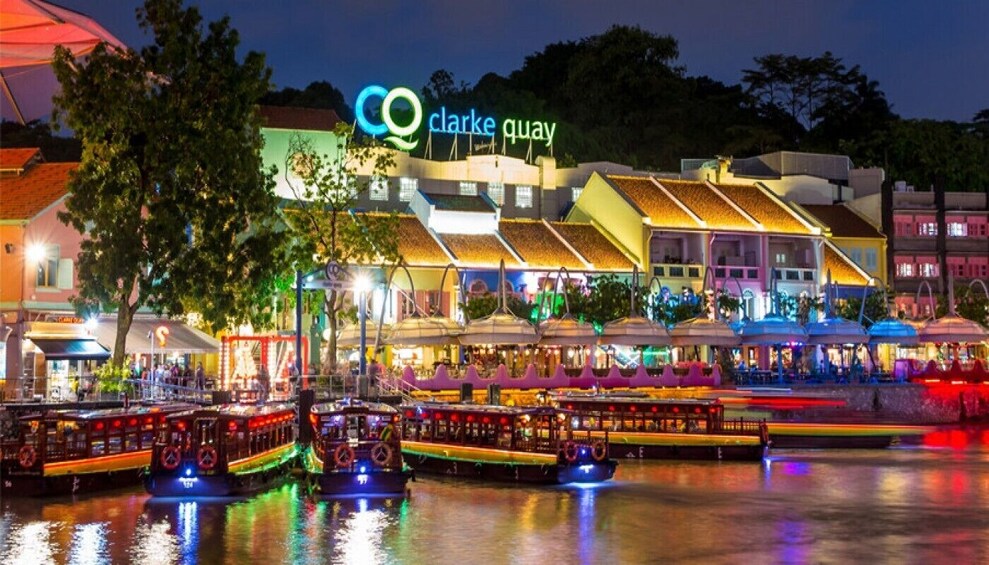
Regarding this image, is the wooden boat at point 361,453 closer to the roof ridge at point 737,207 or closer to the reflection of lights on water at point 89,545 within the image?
the reflection of lights on water at point 89,545

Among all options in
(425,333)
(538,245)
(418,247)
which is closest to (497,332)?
(425,333)

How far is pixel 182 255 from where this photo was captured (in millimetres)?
45062

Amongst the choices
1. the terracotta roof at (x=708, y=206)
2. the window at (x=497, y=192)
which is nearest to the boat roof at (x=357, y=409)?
the window at (x=497, y=192)

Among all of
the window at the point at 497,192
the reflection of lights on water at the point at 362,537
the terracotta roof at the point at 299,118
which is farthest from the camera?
the window at the point at 497,192

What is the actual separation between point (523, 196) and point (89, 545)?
5553cm

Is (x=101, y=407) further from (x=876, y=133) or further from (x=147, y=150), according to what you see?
(x=876, y=133)

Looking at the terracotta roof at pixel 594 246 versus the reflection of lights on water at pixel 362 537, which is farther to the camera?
the terracotta roof at pixel 594 246

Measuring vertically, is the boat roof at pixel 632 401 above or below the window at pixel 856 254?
below

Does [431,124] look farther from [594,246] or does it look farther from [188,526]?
[188,526]

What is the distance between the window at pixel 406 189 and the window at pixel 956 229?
126ft

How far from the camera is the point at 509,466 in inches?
1399

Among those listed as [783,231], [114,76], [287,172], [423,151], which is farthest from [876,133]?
[114,76]

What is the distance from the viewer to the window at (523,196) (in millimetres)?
78562

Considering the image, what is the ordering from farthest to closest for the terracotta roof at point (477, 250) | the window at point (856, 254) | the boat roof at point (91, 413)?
1. the window at point (856, 254)
2. the terracotta roof at point (477, 250)
3. the boat roof at point (91, 413)
